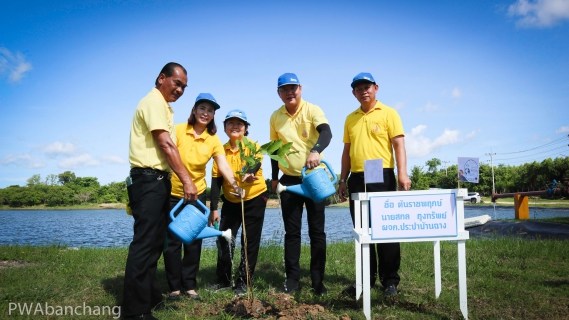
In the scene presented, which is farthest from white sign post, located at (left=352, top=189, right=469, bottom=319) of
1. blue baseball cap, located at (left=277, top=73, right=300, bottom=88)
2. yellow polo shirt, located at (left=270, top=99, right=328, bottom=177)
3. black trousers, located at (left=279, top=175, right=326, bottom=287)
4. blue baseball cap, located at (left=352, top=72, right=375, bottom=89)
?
blue baseball cap, located at (left=277, top=73, right=300, bottom=88)

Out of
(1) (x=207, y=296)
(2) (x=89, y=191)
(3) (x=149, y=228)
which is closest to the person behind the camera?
(3) (x=149, y=228)

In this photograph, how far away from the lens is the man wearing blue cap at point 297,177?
10.5ft

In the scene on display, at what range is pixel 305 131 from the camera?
10.6ft

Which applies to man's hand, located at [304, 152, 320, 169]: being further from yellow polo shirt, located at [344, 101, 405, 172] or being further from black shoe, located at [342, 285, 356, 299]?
black shoe, located at [342, 285, 356, 299]

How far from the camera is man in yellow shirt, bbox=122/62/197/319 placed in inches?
95.7

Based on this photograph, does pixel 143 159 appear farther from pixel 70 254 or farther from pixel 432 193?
pixel 70 254

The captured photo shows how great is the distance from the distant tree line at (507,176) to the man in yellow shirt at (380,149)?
141ft

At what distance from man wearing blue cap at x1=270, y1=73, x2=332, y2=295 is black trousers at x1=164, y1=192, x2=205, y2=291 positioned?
83cm

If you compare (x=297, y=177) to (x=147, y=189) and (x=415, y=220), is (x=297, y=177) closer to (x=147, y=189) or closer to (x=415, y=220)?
(x=415, y=220)

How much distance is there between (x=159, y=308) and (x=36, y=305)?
1.01 m

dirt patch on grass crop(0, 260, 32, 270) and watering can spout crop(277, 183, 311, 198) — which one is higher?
watering can spout crop(277, 183, 311, 198)

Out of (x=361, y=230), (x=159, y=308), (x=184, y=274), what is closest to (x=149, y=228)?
(x=159, y=308)

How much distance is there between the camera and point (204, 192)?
3322 millimetres

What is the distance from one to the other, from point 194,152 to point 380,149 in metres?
1.65
